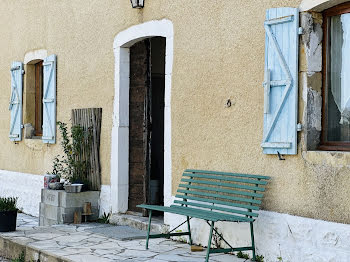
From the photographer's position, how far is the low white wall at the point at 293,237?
4910 mm

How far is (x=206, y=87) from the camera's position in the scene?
6469 mm

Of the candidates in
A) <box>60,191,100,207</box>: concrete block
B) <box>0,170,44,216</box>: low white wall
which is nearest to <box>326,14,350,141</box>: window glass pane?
<box>60,191,100,207</box>: concrete block

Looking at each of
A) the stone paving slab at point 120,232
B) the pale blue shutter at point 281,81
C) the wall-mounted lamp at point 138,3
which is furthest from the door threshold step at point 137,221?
the wall-mounted lamp at point 138,3

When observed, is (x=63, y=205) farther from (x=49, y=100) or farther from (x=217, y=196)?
(x=217, y=196)

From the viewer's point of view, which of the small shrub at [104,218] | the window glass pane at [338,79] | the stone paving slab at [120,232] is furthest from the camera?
the small shrub at [104,218]

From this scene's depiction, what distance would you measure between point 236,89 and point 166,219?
6.10 ft

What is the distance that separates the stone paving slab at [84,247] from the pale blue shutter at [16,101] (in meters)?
3.16

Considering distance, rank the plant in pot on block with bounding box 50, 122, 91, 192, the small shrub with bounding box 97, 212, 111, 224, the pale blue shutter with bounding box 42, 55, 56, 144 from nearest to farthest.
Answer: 1. the small shrub with bounding box 97, 212, 111, 224
2. the plant in pot on block with bounding box 50, 122, 91, 192
3. the pale blue shutter with bounding box 42, 55, 56, 144

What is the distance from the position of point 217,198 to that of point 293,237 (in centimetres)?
115

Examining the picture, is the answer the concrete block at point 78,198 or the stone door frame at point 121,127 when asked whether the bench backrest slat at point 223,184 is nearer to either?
the stone door frame at point 121,127

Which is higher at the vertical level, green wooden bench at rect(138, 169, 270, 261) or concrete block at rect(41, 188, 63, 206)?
green wooden bench at rect(138, 169, 270, 261)

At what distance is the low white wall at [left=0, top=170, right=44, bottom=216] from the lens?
975cm

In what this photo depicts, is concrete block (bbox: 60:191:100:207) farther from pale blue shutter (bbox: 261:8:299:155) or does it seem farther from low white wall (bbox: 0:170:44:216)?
pale blue shutter (bbox: 261:8:299:155)

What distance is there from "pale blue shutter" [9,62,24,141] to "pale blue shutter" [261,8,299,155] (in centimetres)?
602
